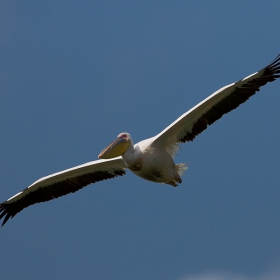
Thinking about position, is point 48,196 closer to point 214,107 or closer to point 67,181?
point 67,181

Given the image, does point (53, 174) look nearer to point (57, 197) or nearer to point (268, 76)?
point (57, 197)

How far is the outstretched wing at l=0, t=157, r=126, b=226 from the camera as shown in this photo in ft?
42.2

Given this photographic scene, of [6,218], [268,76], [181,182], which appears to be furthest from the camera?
[6,218]

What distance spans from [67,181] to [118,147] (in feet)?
6.30

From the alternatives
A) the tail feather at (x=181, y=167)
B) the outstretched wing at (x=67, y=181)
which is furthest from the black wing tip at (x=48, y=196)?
the tail feather at (x=181, y=167)

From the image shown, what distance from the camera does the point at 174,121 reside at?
11.9 meters

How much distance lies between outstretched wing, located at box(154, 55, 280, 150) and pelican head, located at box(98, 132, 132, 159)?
54 cm

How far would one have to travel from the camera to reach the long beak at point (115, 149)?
38.0ft

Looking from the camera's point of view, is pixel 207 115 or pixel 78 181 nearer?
pixel 207 115

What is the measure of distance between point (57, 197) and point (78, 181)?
52cm

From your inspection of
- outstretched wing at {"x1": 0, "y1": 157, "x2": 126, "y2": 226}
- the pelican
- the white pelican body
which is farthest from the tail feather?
outstretched wing at {"x1": 0, "y1": 157, "x2": 126, "y2": 226}

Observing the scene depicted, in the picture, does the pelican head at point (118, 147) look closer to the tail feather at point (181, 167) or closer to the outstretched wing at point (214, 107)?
Result: the outstretched wing at point (214, 107)

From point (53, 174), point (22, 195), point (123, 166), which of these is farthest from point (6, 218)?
point (123, 166)

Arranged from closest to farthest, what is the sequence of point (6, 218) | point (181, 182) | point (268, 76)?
point (268, 76)
point (181, 182)
point (6, 218)
